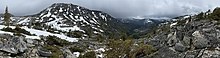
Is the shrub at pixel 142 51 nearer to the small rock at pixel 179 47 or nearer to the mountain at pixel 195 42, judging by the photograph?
the mountain at pixel 195 42

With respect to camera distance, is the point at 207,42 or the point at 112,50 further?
the point at 112,50

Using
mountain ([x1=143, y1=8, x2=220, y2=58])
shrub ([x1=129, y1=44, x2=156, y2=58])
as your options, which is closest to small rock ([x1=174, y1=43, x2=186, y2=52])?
mountain ([x1=143, y1=8, x2=220, y2=58])

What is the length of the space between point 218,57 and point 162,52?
28.8 ft

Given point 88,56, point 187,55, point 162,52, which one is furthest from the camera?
point 88,56

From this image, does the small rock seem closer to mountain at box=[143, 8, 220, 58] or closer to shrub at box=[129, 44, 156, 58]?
mountain at box=[143, 8, 220, 58]

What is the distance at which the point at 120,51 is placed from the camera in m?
53.1

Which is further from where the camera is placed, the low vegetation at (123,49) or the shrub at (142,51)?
the low vegetation at (123,49)

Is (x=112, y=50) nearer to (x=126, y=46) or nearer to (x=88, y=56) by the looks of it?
(x=126, y=46)

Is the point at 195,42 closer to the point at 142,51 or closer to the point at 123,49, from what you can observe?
the point at 142,51

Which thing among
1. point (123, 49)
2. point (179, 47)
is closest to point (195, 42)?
point (179, 47)

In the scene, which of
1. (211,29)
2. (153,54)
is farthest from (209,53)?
(153,54)

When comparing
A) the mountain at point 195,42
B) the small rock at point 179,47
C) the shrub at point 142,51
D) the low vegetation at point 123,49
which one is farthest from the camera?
the low vegetation at point 123,49

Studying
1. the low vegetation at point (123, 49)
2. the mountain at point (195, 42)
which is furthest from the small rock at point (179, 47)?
the low vegetation at point (123, 49)

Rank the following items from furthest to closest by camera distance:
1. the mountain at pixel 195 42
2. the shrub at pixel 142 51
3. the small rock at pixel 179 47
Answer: the shrub at pixel 142 51 < the small rock at pixel 179 47 < the mountain at pixel 195 42
